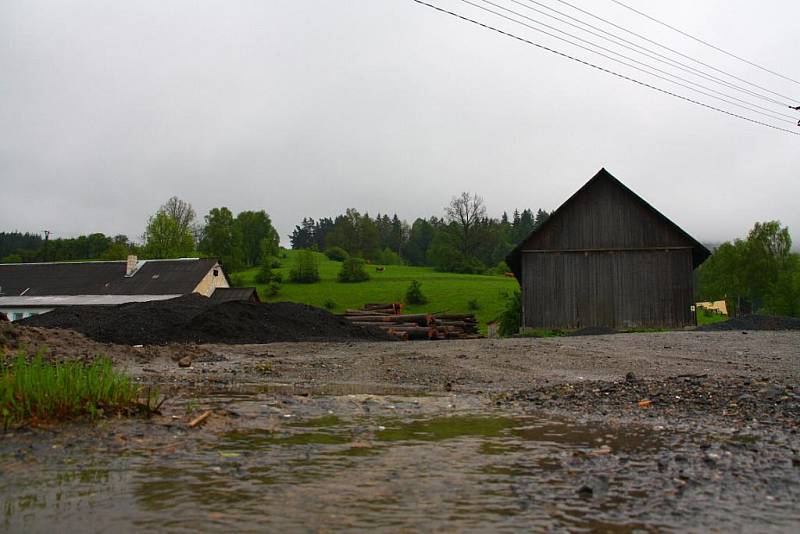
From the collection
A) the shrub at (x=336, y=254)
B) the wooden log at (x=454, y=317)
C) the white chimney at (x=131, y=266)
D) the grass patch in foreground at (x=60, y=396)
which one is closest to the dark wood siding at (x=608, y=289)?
the wooden log at (x=454, y=317)

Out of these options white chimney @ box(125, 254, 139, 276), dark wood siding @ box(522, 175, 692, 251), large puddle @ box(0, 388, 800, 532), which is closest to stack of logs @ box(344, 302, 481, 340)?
dark wood siding @ box(522, 175, 692, 251)

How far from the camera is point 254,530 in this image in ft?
11.8

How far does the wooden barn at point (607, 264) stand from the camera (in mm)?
29922

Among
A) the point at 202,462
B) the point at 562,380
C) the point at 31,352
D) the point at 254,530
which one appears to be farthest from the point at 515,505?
the point at 31,352

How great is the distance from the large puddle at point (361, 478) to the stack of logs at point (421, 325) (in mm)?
22947

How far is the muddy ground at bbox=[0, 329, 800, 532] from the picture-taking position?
3.90 m

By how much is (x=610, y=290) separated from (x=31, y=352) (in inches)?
933

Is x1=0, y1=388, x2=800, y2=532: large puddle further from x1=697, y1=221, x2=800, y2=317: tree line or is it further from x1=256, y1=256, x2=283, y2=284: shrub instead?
x1=697, y1=221, x2=800, y2=317: tree line

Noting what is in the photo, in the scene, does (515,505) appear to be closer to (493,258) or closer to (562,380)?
(562,380)

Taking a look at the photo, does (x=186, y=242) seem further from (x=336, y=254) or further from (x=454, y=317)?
(x=454, y=317)

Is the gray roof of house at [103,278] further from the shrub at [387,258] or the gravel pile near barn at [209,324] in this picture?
the shrub at [387,258]

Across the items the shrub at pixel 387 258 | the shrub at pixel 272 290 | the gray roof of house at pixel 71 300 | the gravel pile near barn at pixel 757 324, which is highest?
the shrub at pixel 387 258

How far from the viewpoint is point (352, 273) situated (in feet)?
271

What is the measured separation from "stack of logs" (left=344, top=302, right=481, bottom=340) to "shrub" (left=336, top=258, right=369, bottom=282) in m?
43.2
